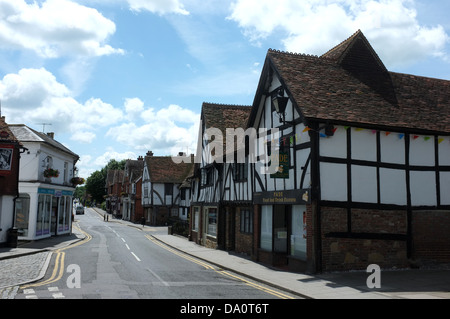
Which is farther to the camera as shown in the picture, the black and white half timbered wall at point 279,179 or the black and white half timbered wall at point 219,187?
the black and white half timbered wall at point 219,187

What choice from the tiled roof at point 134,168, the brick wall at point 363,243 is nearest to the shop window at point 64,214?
the brick wall at point 363,243

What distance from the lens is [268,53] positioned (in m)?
18.3

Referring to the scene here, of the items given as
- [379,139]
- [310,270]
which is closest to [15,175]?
[310,270]

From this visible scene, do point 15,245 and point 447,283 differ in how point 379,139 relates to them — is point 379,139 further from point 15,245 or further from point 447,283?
point 15,245

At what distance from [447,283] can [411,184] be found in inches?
186

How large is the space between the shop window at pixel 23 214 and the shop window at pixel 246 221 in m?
15.8

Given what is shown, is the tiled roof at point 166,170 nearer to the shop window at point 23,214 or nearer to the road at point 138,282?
the shop window at point 23,214

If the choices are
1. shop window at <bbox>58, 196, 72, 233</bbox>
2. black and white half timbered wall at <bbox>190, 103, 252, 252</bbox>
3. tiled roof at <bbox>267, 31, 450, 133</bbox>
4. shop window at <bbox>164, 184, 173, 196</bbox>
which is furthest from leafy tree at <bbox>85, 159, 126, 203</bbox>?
tiled roof at <bbox>267, 31, 450, 133</bbox>

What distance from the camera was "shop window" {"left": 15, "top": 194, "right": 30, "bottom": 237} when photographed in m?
27.8

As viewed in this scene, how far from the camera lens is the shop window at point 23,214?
2783 cm

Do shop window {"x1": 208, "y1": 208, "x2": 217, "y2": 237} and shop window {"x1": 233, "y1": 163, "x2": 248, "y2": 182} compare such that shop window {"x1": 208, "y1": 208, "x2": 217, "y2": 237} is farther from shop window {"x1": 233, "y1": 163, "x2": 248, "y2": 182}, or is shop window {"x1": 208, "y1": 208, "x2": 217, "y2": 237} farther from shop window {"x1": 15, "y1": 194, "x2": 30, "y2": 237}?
shop window {"x1": 15, "y1": 194, "x2": 30, "y2": 237}

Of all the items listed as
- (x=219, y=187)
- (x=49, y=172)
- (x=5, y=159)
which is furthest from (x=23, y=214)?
(x=219, y=187)

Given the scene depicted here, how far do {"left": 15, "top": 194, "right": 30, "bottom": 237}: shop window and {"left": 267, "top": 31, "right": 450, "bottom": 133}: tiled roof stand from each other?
20.6m
